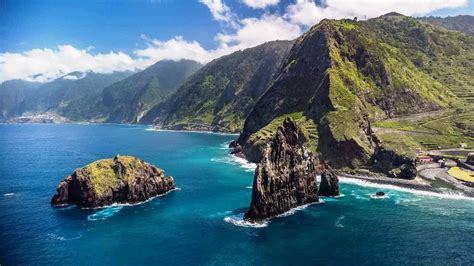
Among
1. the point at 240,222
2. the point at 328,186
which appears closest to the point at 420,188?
the point at 328,186

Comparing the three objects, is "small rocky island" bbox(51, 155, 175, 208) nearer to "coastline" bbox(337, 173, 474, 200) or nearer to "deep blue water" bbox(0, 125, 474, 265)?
"deep blue water" bbox(0, 125, 474, 265)

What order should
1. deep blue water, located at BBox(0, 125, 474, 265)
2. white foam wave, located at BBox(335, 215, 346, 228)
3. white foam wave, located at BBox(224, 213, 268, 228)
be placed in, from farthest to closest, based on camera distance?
white foam wave, located at BBox(224, 213, 268, 228)
white foam wave, located at BBox(335, 215, 346, 228)
deep blue water, located at BBox(0, 125, 474, 265)

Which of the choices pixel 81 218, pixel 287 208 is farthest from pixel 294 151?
pixel 81 218

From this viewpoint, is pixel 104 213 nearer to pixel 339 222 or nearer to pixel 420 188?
pixel 339 222

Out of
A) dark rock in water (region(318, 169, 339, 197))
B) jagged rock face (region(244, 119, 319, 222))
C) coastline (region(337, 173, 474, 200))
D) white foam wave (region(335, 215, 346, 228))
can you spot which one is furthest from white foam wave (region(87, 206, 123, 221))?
coastline (region(337, 173, 474, 200))

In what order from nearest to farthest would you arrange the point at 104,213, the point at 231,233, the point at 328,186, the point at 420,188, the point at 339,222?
the point at 231,233 → the point at 339,222 → the point at 104,213 → the point at 328,186 → the point at 420,188

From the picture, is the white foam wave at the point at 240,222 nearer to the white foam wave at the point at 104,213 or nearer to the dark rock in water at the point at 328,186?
the white foam wave at the point at 104,213

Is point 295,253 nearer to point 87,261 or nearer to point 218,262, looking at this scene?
point 218,262
